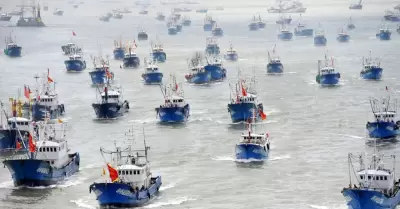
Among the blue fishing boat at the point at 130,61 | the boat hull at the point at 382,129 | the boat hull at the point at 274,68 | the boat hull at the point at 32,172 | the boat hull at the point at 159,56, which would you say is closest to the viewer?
the boat hull at the point at 32,172

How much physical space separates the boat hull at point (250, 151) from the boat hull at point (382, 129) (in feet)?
49.6

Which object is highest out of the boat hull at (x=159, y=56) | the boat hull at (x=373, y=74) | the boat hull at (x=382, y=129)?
the boat hull at (x=159, y=56)

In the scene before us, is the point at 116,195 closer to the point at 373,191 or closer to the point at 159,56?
the point at 373,191

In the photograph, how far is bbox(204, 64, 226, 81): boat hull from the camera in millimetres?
155500

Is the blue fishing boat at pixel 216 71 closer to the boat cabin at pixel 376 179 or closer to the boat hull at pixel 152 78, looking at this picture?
the boat hull at pixel 152 78

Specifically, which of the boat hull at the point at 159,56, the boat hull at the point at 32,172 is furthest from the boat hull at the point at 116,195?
the boat hull at the point at 159,56

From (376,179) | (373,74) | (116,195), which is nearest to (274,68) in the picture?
(373,74)

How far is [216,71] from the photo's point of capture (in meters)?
156

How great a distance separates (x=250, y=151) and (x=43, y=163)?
62.3ft

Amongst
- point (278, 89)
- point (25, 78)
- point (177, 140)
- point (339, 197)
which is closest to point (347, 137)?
point (177, 140)

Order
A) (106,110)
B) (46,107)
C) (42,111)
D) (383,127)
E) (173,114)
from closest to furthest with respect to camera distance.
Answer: (383,127) → (173,114) → (42,111) → (46,107) → (106,110)

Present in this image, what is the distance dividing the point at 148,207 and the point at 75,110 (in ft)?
178

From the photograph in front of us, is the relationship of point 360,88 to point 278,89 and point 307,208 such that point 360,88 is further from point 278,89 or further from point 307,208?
point 307,208

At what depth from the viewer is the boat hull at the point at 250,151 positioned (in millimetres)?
86188
